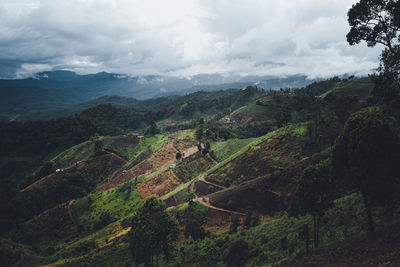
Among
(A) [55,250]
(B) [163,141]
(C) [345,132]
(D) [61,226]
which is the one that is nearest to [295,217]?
(C) [345,132]

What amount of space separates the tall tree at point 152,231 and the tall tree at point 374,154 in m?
25.3

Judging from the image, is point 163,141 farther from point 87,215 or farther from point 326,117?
point 326,117

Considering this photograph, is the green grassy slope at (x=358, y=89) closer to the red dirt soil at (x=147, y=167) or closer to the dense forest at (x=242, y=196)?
the dense forest at (x=242, y=196)

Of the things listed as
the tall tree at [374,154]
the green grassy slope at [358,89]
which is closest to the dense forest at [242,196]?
the tall tree at [374,154]

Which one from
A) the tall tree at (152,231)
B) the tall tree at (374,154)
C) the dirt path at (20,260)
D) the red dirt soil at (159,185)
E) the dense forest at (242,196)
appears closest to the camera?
the tall tree at (374,154)

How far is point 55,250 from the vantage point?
63.9 meters

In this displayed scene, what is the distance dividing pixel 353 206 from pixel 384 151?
11304 millimetres

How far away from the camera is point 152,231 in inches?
1300

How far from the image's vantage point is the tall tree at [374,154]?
59.7 feet

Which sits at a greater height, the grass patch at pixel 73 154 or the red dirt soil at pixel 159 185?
the grass patch at pixel 73 154

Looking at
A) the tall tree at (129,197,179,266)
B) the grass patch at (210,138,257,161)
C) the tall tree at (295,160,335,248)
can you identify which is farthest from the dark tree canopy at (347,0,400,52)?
the grass patch at (210,138,257,161)

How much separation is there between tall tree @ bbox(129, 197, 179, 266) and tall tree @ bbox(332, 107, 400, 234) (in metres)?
25.3

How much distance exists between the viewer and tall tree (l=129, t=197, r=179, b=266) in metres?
33.0

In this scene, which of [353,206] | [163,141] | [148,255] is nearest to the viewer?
[353,206]
